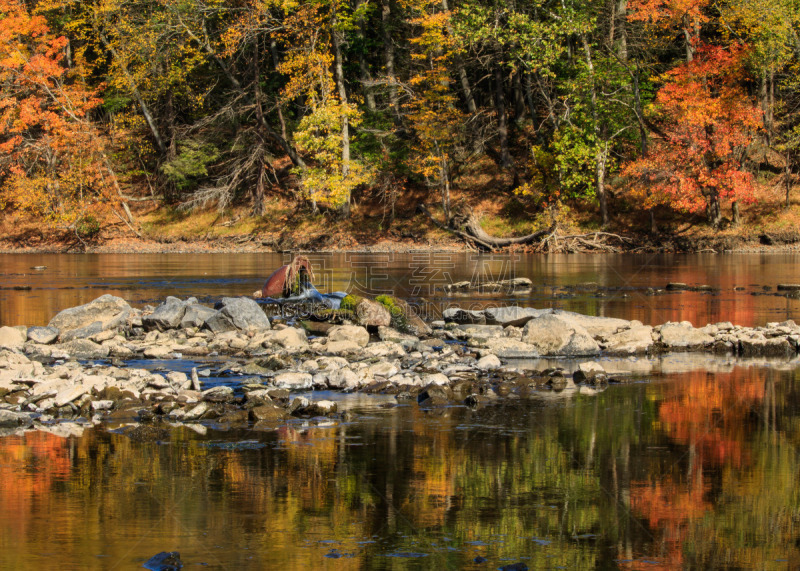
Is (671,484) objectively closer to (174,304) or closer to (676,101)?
(174,304)

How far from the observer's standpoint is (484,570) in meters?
5.86

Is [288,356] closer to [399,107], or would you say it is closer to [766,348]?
[766,348]

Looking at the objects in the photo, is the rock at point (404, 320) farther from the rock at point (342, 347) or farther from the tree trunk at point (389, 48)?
the tree trunk at point (389, 48)

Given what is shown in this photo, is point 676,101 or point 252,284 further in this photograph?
point 676,101

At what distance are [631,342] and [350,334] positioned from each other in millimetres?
5101

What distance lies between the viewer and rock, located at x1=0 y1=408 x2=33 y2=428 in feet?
32.6

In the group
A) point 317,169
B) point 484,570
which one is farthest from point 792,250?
point 484,570

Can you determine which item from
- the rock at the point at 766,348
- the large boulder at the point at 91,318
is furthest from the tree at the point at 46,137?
the rock at the point at 766,348

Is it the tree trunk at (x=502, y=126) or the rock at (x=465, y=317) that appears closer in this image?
the rock at (x=465, y=317)

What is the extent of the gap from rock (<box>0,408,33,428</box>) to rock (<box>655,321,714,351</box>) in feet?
35.4

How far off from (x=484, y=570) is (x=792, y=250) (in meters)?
34.3

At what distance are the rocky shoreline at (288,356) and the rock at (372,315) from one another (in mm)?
33

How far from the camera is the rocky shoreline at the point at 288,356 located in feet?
35.0

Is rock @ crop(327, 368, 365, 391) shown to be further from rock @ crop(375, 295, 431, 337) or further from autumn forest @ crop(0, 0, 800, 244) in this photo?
autumn forest @ crop(0, 0, 800, 244)
